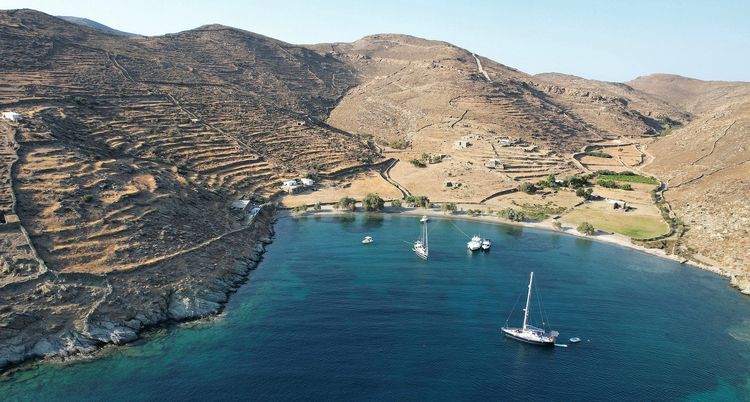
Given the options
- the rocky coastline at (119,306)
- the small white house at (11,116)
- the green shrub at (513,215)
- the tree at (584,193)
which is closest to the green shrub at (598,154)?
the tree at (584,193)

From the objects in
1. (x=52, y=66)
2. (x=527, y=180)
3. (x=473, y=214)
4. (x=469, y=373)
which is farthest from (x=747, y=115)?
(x=52, y=66)

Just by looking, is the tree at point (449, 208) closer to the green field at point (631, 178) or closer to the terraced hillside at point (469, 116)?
the green field at point (631, 178)

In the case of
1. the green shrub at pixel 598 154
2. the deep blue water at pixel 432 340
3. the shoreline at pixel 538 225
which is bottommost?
the deep blue water at pixel 432 340

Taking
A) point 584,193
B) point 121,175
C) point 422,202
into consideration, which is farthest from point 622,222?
point 121,175

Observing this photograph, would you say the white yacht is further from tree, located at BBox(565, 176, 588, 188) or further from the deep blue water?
tree, located at BBox(565, 176, 588, 188)

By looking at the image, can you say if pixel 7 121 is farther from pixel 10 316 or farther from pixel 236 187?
pixel 10 316

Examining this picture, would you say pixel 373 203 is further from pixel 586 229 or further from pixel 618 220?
pixel 618 220

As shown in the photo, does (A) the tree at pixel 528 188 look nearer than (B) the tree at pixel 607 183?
Yes
